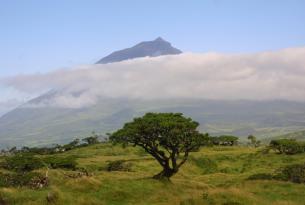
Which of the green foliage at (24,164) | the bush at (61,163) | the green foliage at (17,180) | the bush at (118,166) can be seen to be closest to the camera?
the green foliage at (17,180)

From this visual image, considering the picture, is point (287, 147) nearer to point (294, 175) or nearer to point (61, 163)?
point (294, 175)

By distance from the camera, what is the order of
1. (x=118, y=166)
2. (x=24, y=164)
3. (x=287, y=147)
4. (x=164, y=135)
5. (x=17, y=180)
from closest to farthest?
(x=17, y=180) < (x=164, y=135) < (x=24, y=164) < (x=118, y=166) < (x=287, y=147)

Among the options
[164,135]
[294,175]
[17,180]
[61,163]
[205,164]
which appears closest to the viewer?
[17,180]

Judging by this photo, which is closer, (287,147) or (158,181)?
(158,181)

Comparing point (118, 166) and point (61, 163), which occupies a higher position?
point (61, 163)

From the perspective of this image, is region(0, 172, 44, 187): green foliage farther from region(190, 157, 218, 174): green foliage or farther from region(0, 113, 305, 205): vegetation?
region(190, 157, 218, 174): green foliage

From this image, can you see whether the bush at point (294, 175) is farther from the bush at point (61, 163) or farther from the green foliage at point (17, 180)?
the bush at point (61, 163)

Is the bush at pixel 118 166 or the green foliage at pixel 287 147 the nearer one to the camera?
the bush at pixel 118 166

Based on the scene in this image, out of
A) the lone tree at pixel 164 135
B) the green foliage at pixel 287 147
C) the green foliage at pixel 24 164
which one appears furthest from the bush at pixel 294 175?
the green foliage at pixel 24 164

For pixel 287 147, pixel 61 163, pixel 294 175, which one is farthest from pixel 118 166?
pixel 287 147

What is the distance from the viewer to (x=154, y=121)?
59188mm

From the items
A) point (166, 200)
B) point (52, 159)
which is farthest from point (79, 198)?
point (52, 159)

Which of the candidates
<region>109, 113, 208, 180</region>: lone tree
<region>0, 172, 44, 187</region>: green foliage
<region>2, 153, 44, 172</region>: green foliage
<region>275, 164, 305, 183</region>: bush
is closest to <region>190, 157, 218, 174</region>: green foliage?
<region>275, 164, 305, 183</region>: bush

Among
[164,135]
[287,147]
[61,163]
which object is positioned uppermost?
[164,135]
